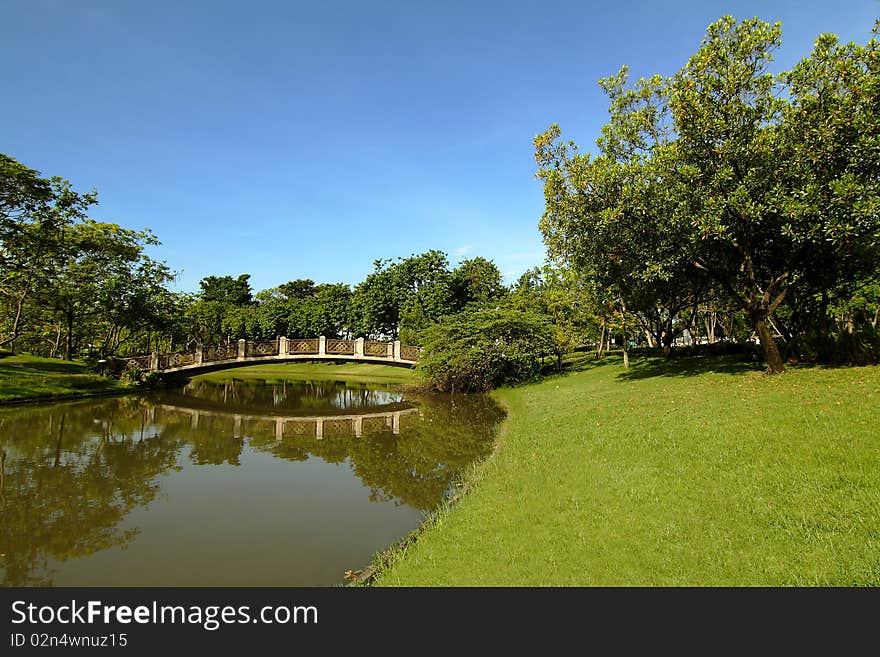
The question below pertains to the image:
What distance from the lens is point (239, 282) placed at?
7700 centimetres

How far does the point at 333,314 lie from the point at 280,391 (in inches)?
707

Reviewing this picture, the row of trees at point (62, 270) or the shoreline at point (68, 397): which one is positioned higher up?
the row of trees at point (62, 270)

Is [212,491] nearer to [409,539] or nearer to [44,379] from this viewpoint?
[409,539]

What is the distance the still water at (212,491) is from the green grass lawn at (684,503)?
1694 mm

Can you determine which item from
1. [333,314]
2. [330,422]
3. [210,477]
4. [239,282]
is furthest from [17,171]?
[239,282]

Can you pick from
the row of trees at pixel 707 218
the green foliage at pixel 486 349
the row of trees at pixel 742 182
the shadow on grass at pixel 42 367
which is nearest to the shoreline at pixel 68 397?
the shadow on grass at pixel 42 367

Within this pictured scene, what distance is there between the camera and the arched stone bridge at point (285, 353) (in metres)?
32.2

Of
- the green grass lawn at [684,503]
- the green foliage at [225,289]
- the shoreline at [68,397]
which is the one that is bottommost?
the green grass lawn at [684,503]

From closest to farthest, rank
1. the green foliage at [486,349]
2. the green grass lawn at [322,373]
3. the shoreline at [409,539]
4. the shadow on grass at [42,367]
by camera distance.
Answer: the shoreline at [409,539] < the shadow on grass at [42,367] < the green foliage at [486,349] < the green grass lawn at [322,373]

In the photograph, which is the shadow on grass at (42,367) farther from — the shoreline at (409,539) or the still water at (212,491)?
the shoreline at (409,539)

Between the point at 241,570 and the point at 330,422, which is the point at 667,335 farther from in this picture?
the point at 241,570

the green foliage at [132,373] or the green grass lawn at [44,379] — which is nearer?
the green grass lawn at [44,379]

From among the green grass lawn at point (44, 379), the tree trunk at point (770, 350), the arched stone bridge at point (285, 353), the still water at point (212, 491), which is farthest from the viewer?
the arched stone bridge at point (285, 353)

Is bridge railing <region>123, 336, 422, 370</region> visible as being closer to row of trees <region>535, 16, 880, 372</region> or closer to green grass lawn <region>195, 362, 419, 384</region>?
green grass lawn <region>195, 362, 419, 384</region>
